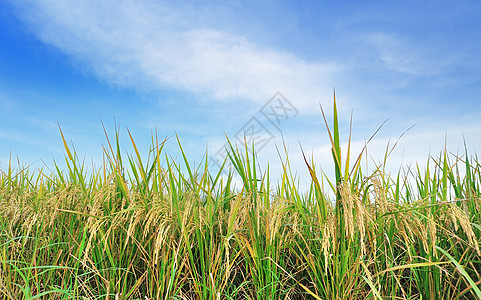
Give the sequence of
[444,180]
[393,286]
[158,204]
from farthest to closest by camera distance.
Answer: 1. [444,180]
2. [158,204]
3. [393,286]

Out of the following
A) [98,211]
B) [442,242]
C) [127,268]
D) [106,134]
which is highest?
[106,134]

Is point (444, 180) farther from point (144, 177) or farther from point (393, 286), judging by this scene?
point (144, 177)

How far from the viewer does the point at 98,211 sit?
3.11m

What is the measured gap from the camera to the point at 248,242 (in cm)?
270

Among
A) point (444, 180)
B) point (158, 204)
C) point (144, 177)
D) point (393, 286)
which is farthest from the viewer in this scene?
point (444, 180)

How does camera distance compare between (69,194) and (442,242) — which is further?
(69,194)

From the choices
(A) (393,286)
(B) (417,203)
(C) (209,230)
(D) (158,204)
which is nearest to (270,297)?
(C) (209,230)

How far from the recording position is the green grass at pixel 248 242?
2.48m

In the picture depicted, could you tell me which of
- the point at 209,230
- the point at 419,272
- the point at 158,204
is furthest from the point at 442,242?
the point at 158,204

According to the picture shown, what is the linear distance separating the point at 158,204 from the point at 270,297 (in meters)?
1.12

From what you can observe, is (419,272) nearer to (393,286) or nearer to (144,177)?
(393,286)

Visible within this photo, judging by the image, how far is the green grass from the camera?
8.15 feet

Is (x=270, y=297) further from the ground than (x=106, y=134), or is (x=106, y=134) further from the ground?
(x=106, y=134)

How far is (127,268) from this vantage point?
2.86 metres
